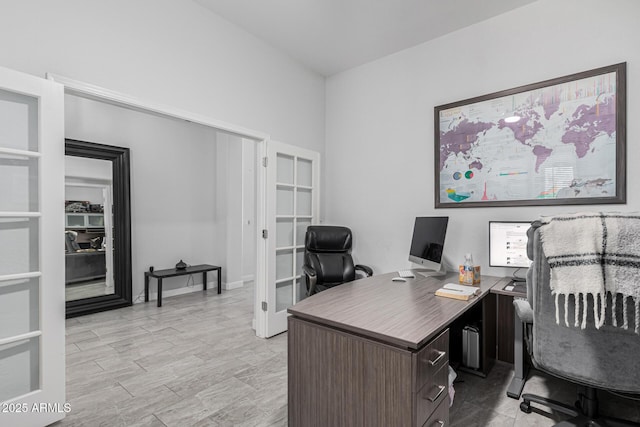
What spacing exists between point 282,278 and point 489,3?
10.3ft

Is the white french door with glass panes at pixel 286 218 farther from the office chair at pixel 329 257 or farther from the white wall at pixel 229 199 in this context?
the white wall at pixel 229 199

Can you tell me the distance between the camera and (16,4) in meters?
1.73

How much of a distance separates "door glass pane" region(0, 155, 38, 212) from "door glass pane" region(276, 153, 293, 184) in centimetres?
195

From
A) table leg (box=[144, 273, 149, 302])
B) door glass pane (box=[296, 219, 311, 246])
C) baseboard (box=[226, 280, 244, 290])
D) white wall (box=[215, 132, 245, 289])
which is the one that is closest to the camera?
door glass pane (box=[296, 219, 311, 246])

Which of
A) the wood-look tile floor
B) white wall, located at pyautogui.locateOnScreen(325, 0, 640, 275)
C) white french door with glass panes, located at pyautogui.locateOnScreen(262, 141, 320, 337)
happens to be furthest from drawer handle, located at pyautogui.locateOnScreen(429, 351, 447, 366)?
white french door with glass panes, located at pyautogui.locateOnScreen(262, 141, 320, 337)

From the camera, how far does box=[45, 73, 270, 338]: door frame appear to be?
1977mm

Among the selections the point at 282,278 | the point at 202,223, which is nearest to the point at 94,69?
the point at 282,278

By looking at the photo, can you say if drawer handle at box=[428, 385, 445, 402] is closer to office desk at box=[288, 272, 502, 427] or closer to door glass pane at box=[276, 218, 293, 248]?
office desk at box=[288, 272, 502, 427]

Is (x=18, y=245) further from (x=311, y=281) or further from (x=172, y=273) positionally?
(x=172, y=273)

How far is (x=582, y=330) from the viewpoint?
1.38 meters

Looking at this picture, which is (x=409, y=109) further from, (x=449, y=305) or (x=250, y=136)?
(x=449, y=305)

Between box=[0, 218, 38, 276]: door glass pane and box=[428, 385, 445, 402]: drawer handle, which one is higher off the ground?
box=[0, 218, 38, 276]: door glass pane

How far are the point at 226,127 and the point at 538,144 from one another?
8.64 feet

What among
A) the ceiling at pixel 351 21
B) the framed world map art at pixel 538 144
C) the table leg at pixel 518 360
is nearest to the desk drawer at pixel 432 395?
the table leg at pixel 518 360
